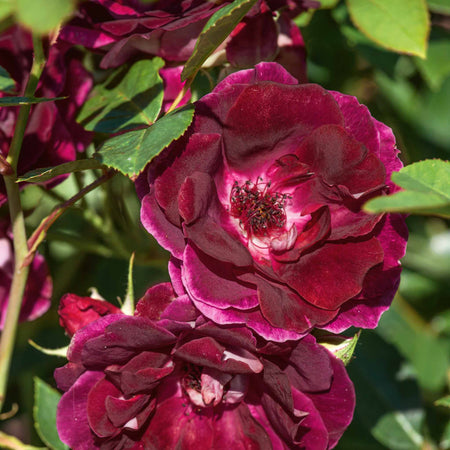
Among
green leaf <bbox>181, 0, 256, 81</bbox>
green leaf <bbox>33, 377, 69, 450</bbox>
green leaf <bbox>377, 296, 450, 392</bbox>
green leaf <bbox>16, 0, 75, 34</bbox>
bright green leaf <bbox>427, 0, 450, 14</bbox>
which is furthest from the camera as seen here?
green leaf <bbox>377, 296, 450, 392</bbox>

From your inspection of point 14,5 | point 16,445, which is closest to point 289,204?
point 16,445

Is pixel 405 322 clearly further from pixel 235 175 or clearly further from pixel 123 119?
pixel 123 119

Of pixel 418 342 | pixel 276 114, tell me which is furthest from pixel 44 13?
pixel 418 342

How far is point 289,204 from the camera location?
100 cm

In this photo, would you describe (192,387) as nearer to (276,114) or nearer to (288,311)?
(288,311)

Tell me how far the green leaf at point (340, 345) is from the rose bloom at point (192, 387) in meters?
0.02

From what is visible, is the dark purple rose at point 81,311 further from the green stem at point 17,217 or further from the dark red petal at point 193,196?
the dark red petal at point 193,196

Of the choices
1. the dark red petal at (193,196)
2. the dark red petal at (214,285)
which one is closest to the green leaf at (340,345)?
the dark red petal at (214,285)

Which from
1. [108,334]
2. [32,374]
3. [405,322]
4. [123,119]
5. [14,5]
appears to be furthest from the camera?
[405,322]

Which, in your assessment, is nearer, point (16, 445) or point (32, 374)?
point (16, 445)

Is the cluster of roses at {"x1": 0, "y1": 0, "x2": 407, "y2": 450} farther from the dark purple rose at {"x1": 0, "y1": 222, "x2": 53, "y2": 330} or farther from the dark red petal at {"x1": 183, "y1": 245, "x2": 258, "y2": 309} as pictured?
the dark purple rose at {"x1": 0, "y1": 222, "x2": 53, "y2": 330}

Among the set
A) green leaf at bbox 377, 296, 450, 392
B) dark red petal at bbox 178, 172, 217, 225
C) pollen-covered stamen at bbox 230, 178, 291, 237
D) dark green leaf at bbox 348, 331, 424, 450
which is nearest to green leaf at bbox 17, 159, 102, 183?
dark red petal at bbox 178, 172, 217, 225

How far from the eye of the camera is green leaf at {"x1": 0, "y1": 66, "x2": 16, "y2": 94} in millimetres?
890

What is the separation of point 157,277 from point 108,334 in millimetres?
762
